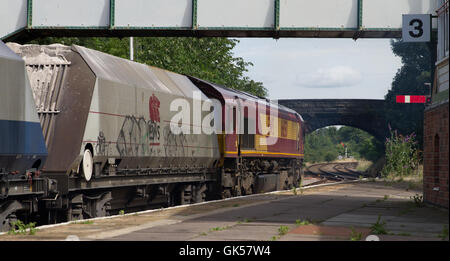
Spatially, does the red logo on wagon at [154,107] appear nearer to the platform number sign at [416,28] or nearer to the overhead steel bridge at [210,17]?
the overhead steel bridge at [210,17]

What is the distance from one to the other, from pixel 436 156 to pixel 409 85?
45.3 metres

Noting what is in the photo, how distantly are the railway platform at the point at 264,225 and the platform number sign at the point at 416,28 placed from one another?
4.57 metres

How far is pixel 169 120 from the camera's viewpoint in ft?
65.9

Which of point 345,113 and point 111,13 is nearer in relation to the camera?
point 111,13

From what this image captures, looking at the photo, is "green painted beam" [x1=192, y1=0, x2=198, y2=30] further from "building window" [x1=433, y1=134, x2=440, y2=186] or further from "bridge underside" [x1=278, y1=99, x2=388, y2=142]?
"bridge underside" [x1=278, y1=99, x2=388, y2=142]

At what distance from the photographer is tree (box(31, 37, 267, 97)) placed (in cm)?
4043

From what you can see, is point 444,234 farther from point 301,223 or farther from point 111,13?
point 111,13

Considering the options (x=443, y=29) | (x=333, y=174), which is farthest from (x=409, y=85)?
(x=443, y=29)

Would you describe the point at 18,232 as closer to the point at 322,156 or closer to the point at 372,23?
the point at 372,23

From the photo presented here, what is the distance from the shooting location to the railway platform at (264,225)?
11672mm

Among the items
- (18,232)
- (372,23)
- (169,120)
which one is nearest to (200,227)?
(18,232)

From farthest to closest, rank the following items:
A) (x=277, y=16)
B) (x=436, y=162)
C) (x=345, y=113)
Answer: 1. (x=345, y=113)
2. (x=277, y=16)
3. (x=436, y=162)

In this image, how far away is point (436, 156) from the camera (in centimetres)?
1853
